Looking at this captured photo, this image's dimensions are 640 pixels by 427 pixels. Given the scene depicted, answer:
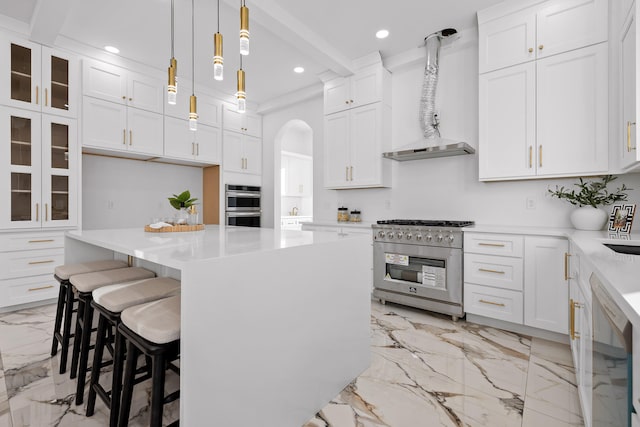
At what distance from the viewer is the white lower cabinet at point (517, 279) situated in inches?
93.4

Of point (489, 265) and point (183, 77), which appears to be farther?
point (183, 77)

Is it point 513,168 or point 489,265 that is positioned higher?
point 513,168

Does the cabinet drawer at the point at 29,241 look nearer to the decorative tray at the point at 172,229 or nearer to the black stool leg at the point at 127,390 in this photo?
the decorative tray at the point at 172,229

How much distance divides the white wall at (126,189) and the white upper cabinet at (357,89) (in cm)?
257

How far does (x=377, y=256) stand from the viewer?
134 inches

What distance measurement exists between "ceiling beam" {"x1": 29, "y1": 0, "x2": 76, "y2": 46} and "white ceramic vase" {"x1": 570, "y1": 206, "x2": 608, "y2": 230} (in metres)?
4.48

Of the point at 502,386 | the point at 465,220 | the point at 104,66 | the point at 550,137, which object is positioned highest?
the point at 104,66

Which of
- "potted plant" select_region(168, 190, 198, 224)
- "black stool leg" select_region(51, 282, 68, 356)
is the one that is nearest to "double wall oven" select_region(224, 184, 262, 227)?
"potted plant" select_region(168, 190, 198, 224)

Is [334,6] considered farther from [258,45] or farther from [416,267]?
[416,267]

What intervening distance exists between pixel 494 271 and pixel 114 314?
274 centimetres

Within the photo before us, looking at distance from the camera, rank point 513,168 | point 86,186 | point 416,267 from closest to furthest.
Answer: point 513,168 < point 416,267 < point 86,186

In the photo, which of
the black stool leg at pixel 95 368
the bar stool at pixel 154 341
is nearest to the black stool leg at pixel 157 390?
the bar stool at pixel 154 341

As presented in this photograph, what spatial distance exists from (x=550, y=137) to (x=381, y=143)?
1629 mm

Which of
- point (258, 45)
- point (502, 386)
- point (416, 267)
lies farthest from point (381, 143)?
point (502, 386)
